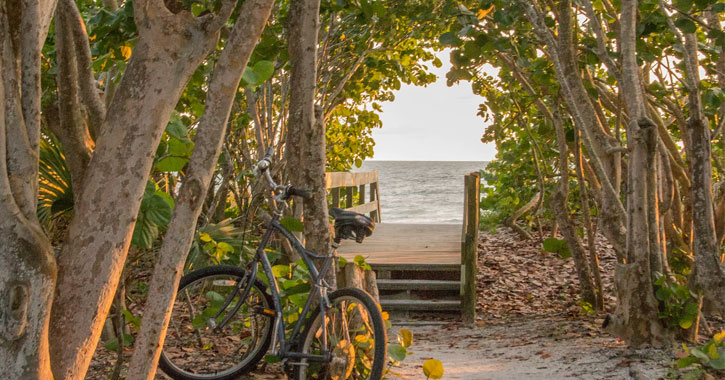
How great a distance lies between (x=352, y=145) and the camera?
1179 centimetres

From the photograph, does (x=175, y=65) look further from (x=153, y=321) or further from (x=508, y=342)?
(x=508, y=342)

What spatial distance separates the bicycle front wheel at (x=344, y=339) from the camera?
3166 mm

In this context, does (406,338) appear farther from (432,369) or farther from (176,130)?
(176,130)

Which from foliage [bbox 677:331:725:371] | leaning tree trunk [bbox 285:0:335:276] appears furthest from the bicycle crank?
foliage [bbox 677:331:725:371]

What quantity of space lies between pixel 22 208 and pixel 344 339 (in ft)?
5.73

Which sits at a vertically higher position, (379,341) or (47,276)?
(47,276)

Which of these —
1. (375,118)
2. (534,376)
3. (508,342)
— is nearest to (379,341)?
(534,376)

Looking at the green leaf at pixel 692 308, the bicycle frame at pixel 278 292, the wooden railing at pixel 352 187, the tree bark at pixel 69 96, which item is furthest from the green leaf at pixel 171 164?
the wooden railing at pixel 352 187

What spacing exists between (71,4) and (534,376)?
3095 mm

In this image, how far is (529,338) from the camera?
5.32 meters

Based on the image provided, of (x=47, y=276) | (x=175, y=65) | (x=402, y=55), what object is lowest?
(x=47, y=276)

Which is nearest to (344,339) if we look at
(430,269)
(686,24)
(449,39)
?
(449,39)

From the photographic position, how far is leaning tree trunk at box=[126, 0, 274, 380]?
2133 millimetres

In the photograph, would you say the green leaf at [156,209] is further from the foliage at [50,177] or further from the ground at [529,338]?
the foliage at [50,177]
